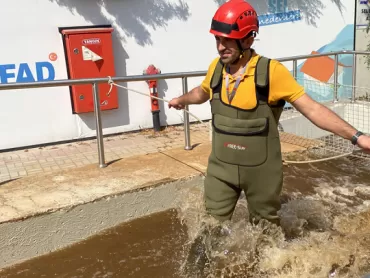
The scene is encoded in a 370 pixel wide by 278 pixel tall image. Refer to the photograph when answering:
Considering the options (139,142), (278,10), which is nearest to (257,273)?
(139,142)

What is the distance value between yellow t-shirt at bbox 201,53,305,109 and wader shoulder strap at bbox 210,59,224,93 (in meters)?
0.04

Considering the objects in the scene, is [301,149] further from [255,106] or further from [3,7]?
[3,7]

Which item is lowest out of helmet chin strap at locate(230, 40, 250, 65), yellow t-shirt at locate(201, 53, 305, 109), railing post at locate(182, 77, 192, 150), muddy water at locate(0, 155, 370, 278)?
muddy water at locate(0, 155, 370, 278)

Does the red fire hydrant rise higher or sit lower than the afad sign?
lower

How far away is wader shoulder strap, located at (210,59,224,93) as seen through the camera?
3.06m

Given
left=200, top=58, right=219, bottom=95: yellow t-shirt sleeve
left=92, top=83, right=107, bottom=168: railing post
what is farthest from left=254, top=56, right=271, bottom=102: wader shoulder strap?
left=92, top=83, right=107, bottom=168: railing post

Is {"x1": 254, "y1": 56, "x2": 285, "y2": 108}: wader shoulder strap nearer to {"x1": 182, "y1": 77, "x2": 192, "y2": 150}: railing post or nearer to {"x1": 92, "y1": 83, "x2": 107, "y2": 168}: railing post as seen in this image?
{"x1": 92, "y1": 83, "x2": 107, "y2": 168}: railing post

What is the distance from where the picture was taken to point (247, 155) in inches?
118

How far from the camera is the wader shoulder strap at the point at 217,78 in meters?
3.06

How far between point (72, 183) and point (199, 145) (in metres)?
2.07

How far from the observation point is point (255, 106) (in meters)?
2.90

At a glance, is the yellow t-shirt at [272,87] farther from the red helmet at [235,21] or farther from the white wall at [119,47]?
the white wall at [119,47]

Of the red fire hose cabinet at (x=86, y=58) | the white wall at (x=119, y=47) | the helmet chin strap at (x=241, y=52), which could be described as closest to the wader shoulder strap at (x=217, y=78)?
the helmet chin strap at (x=241, y=52)

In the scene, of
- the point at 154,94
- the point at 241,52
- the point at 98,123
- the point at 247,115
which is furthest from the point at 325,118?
the point at 154,94
